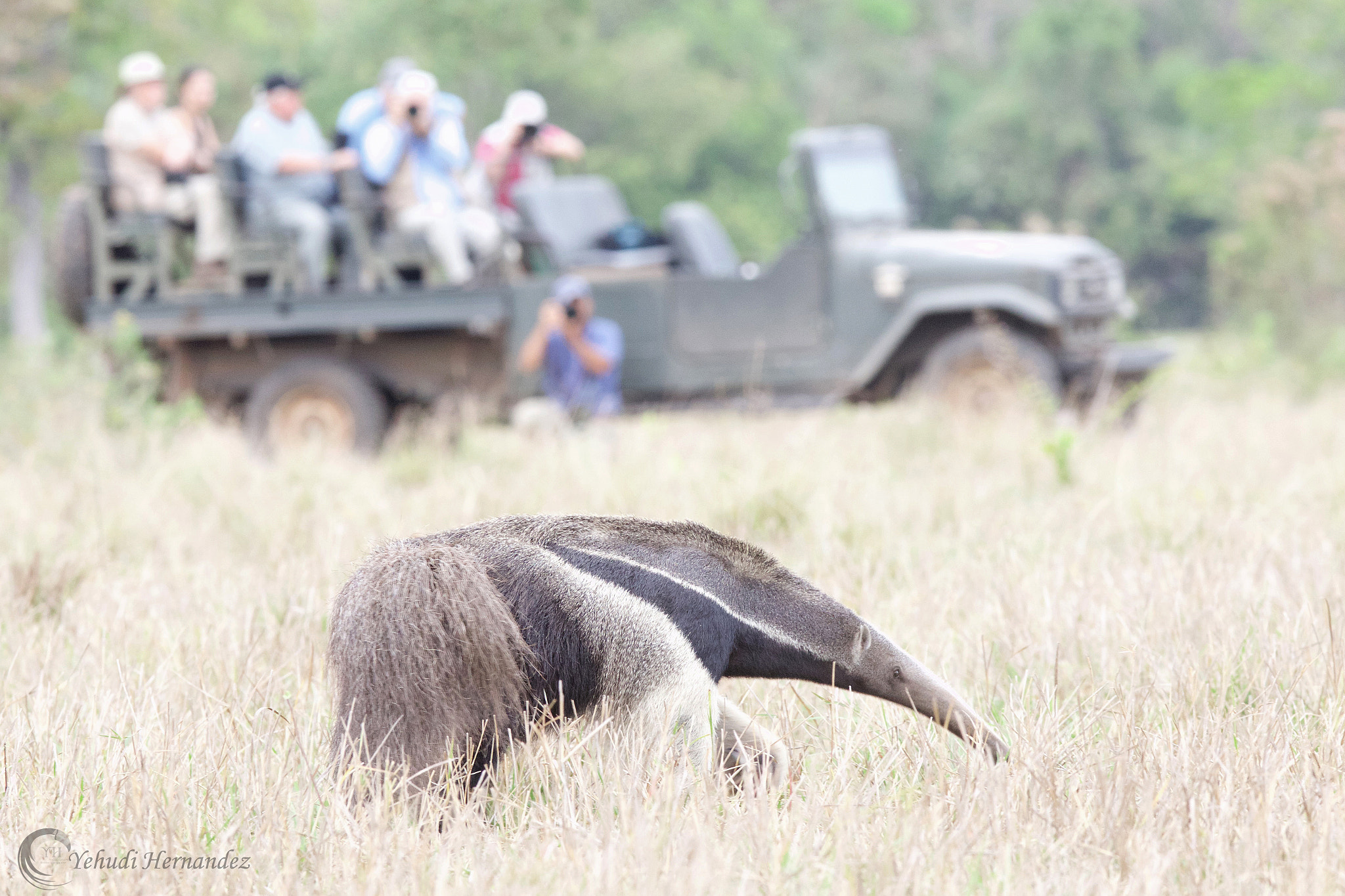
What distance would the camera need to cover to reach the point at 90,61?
28.5m

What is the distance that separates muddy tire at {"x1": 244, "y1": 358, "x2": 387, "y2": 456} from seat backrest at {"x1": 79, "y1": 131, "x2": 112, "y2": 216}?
1.48 meters

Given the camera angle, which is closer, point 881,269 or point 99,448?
point 99,448

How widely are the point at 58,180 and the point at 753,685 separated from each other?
2741cm

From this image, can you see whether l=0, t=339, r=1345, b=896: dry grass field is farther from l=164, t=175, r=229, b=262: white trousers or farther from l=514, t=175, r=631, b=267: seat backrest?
l=514, t=175, r=631, b=267: seat backrest

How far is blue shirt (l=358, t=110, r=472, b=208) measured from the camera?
9.17 meters

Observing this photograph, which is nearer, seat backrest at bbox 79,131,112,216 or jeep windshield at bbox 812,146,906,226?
seat backrest at bbox 79,131,112,216

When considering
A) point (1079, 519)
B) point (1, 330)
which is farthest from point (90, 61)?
point (1079, 519)

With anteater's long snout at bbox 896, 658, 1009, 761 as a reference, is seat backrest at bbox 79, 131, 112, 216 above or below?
above

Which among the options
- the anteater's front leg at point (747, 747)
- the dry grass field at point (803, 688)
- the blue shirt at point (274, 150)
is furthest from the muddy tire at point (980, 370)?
the anteater's front leg at point (747, 747)

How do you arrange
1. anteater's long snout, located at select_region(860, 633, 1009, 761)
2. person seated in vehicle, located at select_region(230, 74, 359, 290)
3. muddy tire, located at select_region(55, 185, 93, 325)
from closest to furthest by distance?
anteater's long snout, located at select_region(860, 633, 1009, 761) < person seated in vehicle, located at select_region(230, 74, 359, 290) < muddy tire, located at select_region(55, 185, 93, 325)

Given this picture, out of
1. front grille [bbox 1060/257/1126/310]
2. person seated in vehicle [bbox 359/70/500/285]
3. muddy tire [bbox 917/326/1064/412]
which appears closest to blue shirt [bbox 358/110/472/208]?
person seated in vehicle [bbox 359/70/500/285]

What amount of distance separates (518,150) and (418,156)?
1.20 meters

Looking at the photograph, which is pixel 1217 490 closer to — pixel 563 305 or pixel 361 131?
pixel 563 305

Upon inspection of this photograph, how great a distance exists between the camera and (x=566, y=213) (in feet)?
32.5
